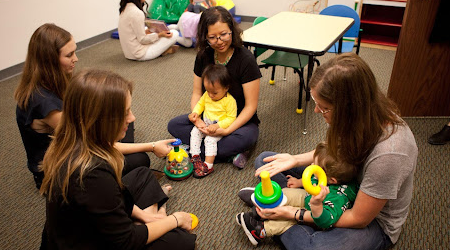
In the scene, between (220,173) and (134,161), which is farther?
(220,173)

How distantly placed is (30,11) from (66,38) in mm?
2537

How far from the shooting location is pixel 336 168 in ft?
4.54

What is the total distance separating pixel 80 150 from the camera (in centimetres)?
105

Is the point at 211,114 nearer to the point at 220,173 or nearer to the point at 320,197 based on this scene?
the point at 220,173

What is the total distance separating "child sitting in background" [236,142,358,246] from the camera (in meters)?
1.32

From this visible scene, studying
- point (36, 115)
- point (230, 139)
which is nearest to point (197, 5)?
point (230, 139)

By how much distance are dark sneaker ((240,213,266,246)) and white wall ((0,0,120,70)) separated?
3234mm

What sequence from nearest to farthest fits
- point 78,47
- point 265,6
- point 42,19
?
point 42,19, point 78,47, point 265,6

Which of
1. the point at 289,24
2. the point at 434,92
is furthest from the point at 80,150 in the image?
the point at 434,92

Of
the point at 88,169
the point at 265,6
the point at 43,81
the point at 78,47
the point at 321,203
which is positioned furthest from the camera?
the point at 265,6

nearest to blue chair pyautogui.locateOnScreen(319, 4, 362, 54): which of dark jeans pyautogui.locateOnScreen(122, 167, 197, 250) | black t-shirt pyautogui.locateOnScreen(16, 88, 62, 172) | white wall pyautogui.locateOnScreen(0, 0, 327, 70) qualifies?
white wall pyautogui.locateOnScreen(0, 0, 327, 70)

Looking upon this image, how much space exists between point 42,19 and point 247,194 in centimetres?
332

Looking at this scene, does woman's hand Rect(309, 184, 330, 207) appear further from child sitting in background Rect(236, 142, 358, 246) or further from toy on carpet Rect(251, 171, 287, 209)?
toy on carpet Rect(251, 171, 287, 209)

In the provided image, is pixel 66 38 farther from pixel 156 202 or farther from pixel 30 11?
pixel 30 11
